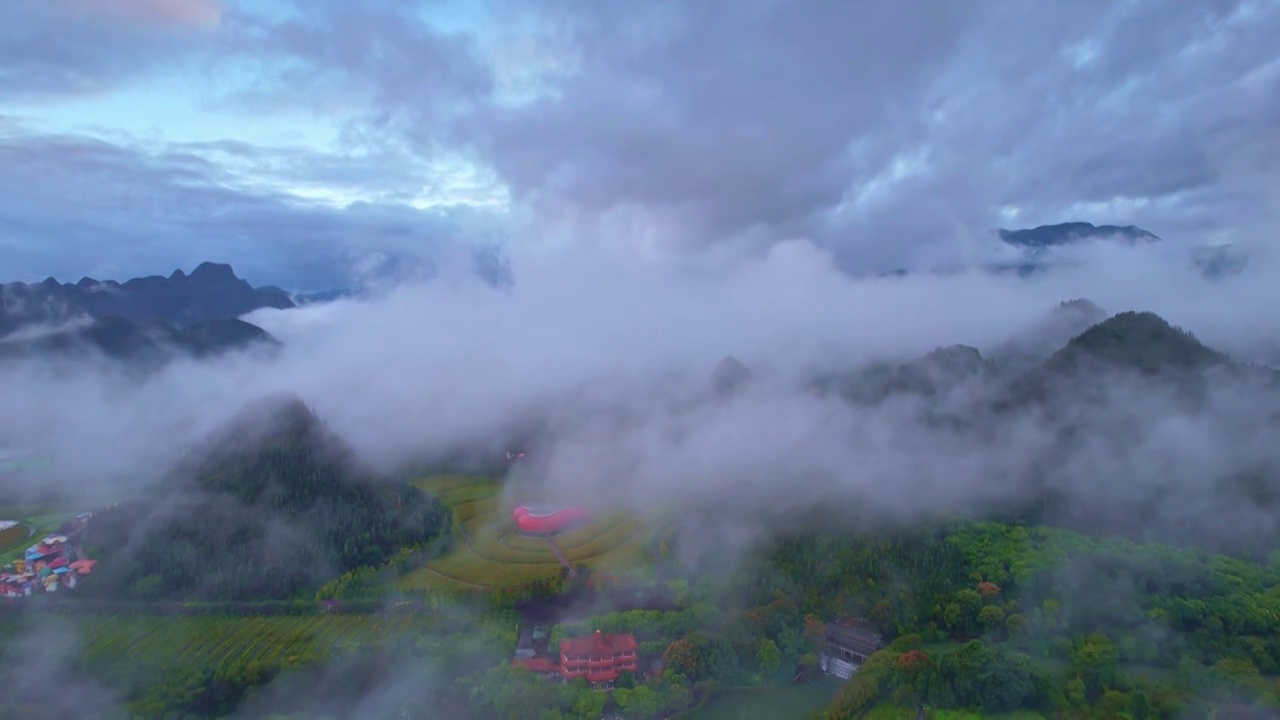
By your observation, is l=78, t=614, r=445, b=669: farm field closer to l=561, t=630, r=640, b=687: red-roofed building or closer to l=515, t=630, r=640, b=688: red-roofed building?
l=515, t=630, r=640, b=688: red-roofed building

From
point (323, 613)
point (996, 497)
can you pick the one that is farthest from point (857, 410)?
point (323, 613)

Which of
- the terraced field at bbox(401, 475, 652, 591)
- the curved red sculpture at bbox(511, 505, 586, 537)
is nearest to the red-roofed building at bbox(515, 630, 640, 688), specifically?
the terraced field at bbox(401, 475, 652, 591)

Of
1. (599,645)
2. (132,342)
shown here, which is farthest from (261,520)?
(132,342)

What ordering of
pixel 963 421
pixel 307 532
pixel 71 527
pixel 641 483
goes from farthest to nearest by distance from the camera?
pixel 963 421 → pixel 641 483 → pixel 71 527 → pixel 307 532

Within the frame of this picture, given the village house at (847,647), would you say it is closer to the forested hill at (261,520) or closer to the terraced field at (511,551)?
the terraced field at (511,551)

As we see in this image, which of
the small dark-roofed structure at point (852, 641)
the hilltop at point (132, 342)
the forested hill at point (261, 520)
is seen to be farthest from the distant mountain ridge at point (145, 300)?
the small dark-roofed structure at point (852, 641)

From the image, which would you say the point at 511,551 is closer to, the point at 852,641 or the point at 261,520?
the point at 261,520

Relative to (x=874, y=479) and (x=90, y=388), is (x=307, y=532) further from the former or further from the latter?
(x=90, y=388)
